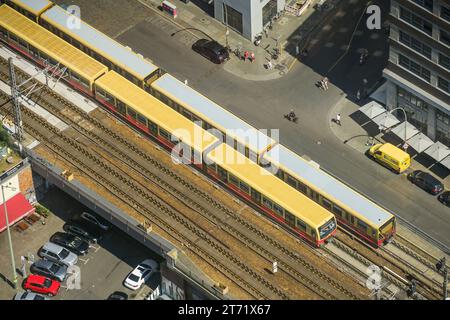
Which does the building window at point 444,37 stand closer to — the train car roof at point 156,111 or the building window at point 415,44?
the building window at point 415,44

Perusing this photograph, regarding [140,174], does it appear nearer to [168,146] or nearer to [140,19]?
[168,146]

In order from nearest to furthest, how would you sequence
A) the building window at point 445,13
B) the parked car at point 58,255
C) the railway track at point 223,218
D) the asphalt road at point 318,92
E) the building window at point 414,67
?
the railway track at point 223,218, the building window at point 445,13, the parked car at point 58,255, the asphalt road at point 318,92, the building window at point 414,67

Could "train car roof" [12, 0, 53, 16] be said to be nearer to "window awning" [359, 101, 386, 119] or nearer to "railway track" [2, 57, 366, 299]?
"railway track" [2, 57, 366, 299]

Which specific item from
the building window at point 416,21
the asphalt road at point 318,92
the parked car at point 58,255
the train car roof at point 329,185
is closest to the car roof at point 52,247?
the parked car at point 58,255

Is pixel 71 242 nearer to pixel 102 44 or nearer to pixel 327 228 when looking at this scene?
pixel 102 44

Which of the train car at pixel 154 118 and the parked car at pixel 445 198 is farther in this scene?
the parked car at pixel 445 198
